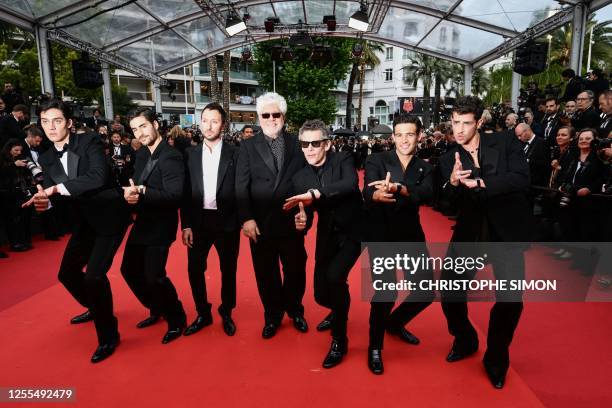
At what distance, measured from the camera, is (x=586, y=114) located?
612cm

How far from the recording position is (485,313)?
3867 mm

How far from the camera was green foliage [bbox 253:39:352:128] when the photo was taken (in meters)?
25.5

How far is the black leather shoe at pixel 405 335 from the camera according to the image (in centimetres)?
330

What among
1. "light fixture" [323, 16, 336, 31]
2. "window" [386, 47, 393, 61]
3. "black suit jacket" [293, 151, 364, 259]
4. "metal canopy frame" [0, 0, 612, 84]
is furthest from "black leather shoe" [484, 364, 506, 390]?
"window" [386, 47, 393, 61]

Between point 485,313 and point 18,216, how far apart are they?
6918 mm

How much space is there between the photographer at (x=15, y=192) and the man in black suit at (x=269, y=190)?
4.31m

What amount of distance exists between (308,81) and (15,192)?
21587 mm

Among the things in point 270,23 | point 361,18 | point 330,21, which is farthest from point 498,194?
point 270,23

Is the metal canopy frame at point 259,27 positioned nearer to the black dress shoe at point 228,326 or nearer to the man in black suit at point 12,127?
the man in black suit at point 12,127

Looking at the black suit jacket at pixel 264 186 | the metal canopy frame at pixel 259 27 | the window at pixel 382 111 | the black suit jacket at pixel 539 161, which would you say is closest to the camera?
the black suit jacket at pixel 264 186

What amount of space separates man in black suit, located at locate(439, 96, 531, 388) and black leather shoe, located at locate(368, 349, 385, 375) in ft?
2.48

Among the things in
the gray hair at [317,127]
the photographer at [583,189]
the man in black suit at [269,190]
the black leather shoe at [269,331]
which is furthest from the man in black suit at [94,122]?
the photographer at [583,189]

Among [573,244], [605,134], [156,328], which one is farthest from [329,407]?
[605,134]

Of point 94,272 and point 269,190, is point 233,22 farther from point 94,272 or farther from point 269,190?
point 94,272
